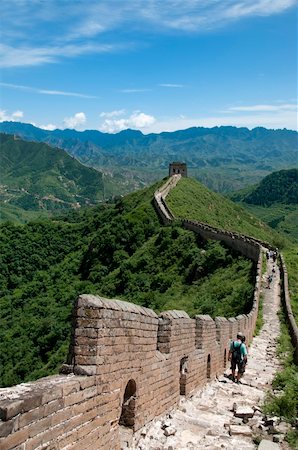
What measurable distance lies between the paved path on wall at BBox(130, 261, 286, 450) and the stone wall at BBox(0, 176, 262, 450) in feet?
0.77

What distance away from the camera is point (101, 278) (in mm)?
44000

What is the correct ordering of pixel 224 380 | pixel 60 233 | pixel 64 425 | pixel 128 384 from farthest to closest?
pixel 60 233
pixel 224 380
pixel 128 384
pixel 64 425

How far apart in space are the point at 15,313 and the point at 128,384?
43.3 metres

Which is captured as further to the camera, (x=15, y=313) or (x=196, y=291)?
(x=15, y=313)

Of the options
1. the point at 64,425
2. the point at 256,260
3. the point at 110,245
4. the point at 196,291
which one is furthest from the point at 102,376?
the point at 110,245

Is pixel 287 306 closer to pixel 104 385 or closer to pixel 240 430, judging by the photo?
pixel 240 430

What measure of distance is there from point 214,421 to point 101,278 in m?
35.7

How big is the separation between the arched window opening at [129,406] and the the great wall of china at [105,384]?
0.01m

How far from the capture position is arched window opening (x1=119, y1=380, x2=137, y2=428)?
7.17 metres

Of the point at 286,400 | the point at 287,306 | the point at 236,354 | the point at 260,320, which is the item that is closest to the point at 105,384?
the point at 286,400

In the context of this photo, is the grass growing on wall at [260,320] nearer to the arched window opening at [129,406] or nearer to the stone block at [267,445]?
the stone block at [267,445]

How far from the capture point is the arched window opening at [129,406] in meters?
7.17

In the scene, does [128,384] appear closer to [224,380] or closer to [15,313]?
[224,380]

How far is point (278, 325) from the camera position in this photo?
21.0 meters
